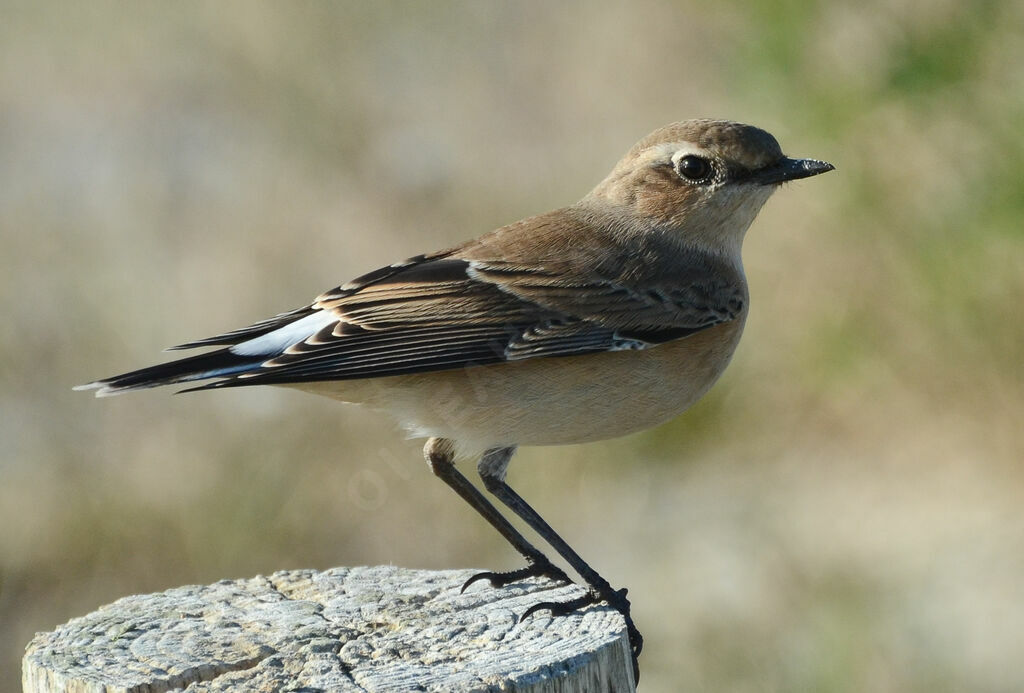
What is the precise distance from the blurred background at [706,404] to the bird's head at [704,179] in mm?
2613

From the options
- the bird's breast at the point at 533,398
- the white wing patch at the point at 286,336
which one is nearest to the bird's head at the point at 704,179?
the bird's breast at the point at 533,398

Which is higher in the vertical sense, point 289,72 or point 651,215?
point 289,72

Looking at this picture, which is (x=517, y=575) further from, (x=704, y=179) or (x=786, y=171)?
(x=786, y=171)

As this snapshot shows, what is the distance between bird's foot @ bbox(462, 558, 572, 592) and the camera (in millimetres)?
4547

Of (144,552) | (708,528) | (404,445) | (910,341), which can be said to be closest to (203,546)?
(144,552)

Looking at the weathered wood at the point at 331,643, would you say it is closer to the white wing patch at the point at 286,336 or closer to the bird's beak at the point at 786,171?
the white wing patch at the point at 286,336

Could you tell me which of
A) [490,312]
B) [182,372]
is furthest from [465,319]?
[182,372]

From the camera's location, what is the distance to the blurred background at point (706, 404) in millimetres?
8133

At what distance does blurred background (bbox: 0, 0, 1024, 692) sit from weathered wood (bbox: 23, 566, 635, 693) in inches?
124

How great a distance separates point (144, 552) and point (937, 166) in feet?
19.5

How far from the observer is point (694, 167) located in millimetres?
5555

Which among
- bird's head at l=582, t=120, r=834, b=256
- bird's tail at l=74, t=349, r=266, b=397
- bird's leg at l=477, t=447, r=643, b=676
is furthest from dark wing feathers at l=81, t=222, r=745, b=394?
bird's leg at l=477, t=447, r=643, b=676

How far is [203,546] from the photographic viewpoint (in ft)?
27.2

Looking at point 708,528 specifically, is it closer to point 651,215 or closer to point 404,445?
point 404,445
